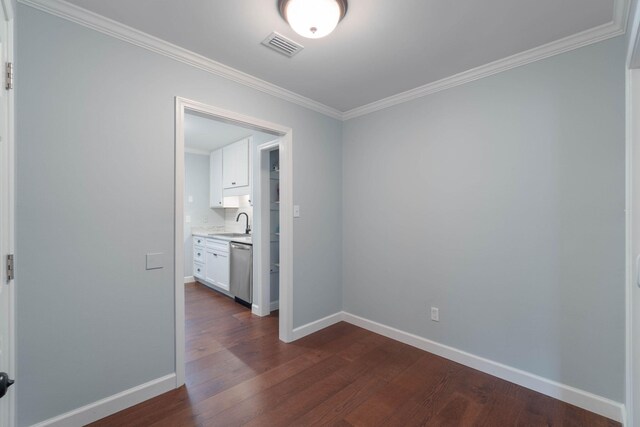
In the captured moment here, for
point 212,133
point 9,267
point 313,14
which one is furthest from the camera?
point 212,133

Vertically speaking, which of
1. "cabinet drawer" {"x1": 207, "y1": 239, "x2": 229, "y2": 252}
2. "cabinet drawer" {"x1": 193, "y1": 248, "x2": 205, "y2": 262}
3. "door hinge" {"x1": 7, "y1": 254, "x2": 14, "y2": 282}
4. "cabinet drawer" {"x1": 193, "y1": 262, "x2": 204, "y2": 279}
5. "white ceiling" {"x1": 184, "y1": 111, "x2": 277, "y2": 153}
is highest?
"white ceiling" {"x1": 184, "y1": 111, "x2": 277, "y2": 153}

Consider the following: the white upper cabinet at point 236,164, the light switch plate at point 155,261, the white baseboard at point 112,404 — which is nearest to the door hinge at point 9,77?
the light switch plate at point 155,261

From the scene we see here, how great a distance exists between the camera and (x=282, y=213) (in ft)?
9.53

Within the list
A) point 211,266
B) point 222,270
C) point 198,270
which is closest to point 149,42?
point 222,270

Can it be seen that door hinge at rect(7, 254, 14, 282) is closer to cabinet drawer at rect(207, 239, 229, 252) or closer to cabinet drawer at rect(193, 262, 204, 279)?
cabinet drawer at rect(207, 239, 229, 252)

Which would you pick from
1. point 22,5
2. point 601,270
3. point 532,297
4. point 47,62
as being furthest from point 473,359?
point 22,5

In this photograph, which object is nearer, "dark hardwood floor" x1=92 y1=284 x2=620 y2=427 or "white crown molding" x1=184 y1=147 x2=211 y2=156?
"dark hardwood floor" x1=92 y1=284 x2=620 y2=427

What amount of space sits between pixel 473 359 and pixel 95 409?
2.81m

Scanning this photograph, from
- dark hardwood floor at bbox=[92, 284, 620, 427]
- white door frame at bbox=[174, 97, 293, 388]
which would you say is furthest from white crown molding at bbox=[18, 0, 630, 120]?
dark hardwood floor at bbox=[92, 284, 620, 427]

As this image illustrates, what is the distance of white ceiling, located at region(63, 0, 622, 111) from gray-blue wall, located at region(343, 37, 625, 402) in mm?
299

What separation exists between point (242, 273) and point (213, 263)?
0.95 m

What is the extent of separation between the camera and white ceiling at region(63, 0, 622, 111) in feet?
5.43

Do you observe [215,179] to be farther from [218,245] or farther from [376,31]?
[376,31]

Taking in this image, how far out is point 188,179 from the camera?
5.49m
